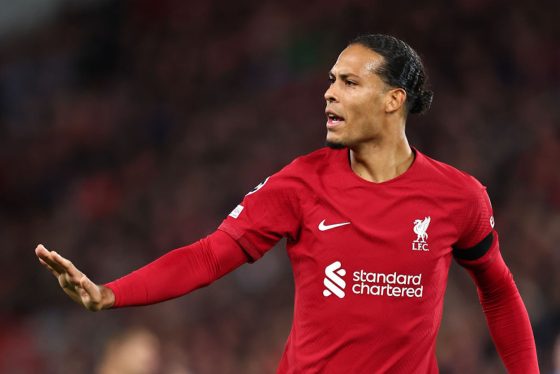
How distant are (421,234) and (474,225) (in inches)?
7.8

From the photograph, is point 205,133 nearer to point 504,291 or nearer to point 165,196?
point 165,196

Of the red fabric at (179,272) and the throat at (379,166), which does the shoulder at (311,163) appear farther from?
the red fabric at (179,272)

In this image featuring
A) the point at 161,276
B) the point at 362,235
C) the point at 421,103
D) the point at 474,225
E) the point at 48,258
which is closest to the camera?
the point at 48,258

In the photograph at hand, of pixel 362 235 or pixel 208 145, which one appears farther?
pixel 208 145

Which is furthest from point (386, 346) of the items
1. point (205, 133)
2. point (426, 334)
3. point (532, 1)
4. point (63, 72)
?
point (63, 72)

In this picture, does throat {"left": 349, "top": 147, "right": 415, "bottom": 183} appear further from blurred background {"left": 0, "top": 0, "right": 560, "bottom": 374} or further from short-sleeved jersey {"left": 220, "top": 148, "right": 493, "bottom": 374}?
blurred background {"left": 0, "top": 0, "right": 560, "bottom": 374}

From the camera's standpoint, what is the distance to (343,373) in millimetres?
3307

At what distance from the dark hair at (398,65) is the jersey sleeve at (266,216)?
18.2 inches

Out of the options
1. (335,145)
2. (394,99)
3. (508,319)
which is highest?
(394,99)

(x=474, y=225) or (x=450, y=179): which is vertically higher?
(x=450, y=179)

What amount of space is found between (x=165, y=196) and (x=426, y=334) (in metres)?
5.52

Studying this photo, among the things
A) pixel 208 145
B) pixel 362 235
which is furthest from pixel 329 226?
pixel 208 145

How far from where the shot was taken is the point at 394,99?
3490 millimetres

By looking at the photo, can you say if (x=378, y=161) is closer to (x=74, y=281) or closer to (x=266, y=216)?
(x=266, y=216)
